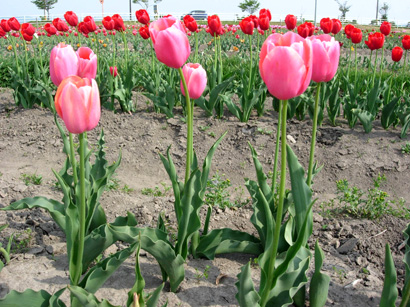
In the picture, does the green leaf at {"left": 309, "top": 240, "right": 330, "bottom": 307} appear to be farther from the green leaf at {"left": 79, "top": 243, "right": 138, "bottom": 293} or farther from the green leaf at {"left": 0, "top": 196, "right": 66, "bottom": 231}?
the green leaf at {"left": 0, "top": 196, "right": 66, "bottom": 231}

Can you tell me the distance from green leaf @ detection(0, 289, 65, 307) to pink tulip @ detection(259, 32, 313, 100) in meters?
1.05

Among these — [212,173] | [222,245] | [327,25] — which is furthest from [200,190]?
[327,25]

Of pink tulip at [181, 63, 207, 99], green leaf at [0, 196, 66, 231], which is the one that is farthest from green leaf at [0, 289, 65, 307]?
pink tulip at [181, 63, 207, 99]

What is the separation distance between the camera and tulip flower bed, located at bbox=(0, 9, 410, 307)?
1614mm

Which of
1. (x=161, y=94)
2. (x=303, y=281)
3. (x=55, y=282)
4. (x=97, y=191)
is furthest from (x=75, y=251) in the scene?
(x=161, y=94)

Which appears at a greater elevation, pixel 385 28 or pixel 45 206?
pixel 385 28

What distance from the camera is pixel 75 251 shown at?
5.93 feet

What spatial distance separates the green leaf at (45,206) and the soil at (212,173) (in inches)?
10.7

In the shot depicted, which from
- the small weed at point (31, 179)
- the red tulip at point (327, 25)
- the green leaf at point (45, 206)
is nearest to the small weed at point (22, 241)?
the green leaf at point (45, 206)

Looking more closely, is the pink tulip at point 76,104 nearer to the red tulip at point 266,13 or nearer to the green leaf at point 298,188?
the green leaf at point 298,188

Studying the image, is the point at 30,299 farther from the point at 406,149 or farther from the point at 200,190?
the point at 406,149

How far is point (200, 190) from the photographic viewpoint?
2.05m

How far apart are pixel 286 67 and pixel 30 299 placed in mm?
1239

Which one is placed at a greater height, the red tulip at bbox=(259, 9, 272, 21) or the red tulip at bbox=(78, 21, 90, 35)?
the red tulip at bbox=(259, 9, 272, 21)
